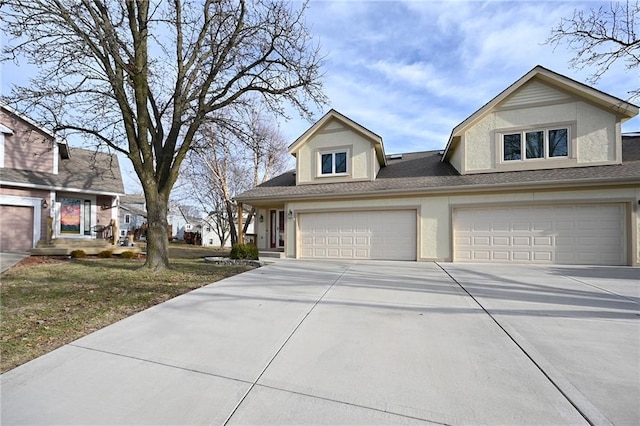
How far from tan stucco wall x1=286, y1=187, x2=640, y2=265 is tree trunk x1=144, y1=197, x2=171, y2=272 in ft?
18.0

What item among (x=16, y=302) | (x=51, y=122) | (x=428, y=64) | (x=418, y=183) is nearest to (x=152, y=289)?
(x=16, y=302)

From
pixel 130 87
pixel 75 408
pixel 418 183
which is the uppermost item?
pixel 130 87

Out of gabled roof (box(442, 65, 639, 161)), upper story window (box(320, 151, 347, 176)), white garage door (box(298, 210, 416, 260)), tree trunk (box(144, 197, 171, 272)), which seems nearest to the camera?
tree trunk (box(144, 197, 171, 272))

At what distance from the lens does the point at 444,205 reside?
11039 millimetres

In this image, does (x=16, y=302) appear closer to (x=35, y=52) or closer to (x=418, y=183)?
(x=35, y=52)

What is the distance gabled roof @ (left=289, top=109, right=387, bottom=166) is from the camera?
1255cm

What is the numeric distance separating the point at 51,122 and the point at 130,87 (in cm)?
238

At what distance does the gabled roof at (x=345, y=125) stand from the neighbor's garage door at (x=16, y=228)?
1227cm

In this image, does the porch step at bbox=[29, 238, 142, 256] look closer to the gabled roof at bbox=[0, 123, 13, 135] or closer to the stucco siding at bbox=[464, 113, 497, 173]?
the gabled roof at bbox=[0, 123, 13, 135]

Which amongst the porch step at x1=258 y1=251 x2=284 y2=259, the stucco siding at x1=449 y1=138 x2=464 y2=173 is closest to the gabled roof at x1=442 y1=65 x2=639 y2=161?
the stucco siding at x1=449 y1=138 x2=464 y2=173

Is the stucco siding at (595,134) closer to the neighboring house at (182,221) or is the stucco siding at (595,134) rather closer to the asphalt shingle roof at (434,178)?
the asphalt shingle roof at (434,178)

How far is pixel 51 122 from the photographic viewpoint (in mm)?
8508

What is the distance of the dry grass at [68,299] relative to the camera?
345 centimetres

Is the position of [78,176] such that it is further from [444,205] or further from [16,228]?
[444,205]
